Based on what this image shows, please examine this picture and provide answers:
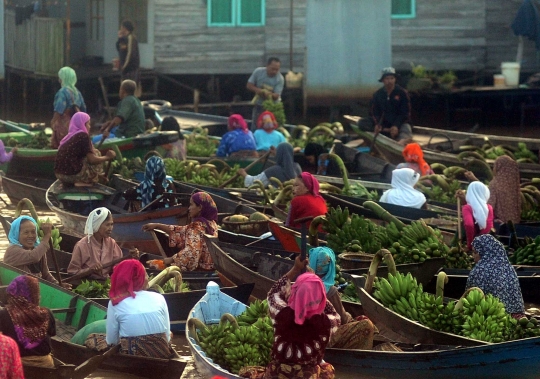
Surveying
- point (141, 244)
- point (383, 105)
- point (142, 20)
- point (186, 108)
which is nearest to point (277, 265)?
point (141, 244)

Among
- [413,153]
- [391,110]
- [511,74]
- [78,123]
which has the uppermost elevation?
[511,74]

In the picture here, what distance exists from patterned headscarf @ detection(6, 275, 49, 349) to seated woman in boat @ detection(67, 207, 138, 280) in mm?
2047

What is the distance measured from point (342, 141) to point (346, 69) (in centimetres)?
599

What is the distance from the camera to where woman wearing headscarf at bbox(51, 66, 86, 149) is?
14.9 m

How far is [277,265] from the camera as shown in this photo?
9484 millimetres

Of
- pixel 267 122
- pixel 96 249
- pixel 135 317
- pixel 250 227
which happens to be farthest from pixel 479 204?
pixel 267 122

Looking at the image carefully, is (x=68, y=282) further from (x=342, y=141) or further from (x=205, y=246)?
(x=342, y=141)

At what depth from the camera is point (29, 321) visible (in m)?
6.98

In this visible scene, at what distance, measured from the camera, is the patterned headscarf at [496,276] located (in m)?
8.36

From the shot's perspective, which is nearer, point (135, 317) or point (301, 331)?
point (301, 331)

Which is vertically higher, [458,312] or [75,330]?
[458,312]

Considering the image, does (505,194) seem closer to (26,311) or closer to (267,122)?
(267,122)

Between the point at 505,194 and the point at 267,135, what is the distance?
556 centimetres

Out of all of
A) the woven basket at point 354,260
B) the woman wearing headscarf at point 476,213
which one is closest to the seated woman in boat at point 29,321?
the woven basket at point 354,260
